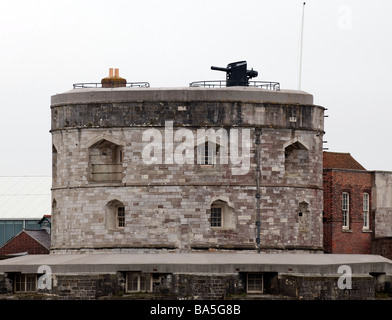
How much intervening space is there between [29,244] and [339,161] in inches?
734

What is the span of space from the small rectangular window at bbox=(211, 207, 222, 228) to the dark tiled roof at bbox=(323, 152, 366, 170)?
9163 millimetres

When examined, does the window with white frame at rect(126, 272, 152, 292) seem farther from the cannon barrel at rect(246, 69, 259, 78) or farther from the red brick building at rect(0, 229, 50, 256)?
the red brick building at rect(0, 229, 50, 256)

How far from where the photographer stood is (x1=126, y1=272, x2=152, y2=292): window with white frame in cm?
5381

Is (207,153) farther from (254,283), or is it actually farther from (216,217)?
(254,283)

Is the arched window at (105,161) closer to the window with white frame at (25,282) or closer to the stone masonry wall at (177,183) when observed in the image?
the stone masonry wall at (177,183)

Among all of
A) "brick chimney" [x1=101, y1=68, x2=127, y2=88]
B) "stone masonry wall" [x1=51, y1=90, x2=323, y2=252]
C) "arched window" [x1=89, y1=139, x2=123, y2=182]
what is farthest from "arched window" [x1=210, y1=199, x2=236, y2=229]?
"brick chimney" [x1=101, y1=68, x2=127, y2=88]

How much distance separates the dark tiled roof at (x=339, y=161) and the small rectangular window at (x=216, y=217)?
30.1 ft

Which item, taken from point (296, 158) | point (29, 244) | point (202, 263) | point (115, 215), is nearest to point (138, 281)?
point (202, 263)

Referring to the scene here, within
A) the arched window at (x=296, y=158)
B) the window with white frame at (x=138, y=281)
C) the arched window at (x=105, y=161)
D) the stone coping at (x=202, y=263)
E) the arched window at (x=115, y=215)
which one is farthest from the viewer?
the arched window at (x=296, y=158)

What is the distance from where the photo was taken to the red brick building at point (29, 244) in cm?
7025

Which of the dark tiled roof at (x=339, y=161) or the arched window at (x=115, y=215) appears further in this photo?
the dark tiled roof at (x=339, y=161)

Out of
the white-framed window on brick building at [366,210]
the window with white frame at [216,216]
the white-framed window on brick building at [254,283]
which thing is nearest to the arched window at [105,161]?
the window with white frame at [216,216]

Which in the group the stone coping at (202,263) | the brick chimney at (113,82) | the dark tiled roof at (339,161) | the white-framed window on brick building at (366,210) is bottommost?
the stone coping at (202,263)
